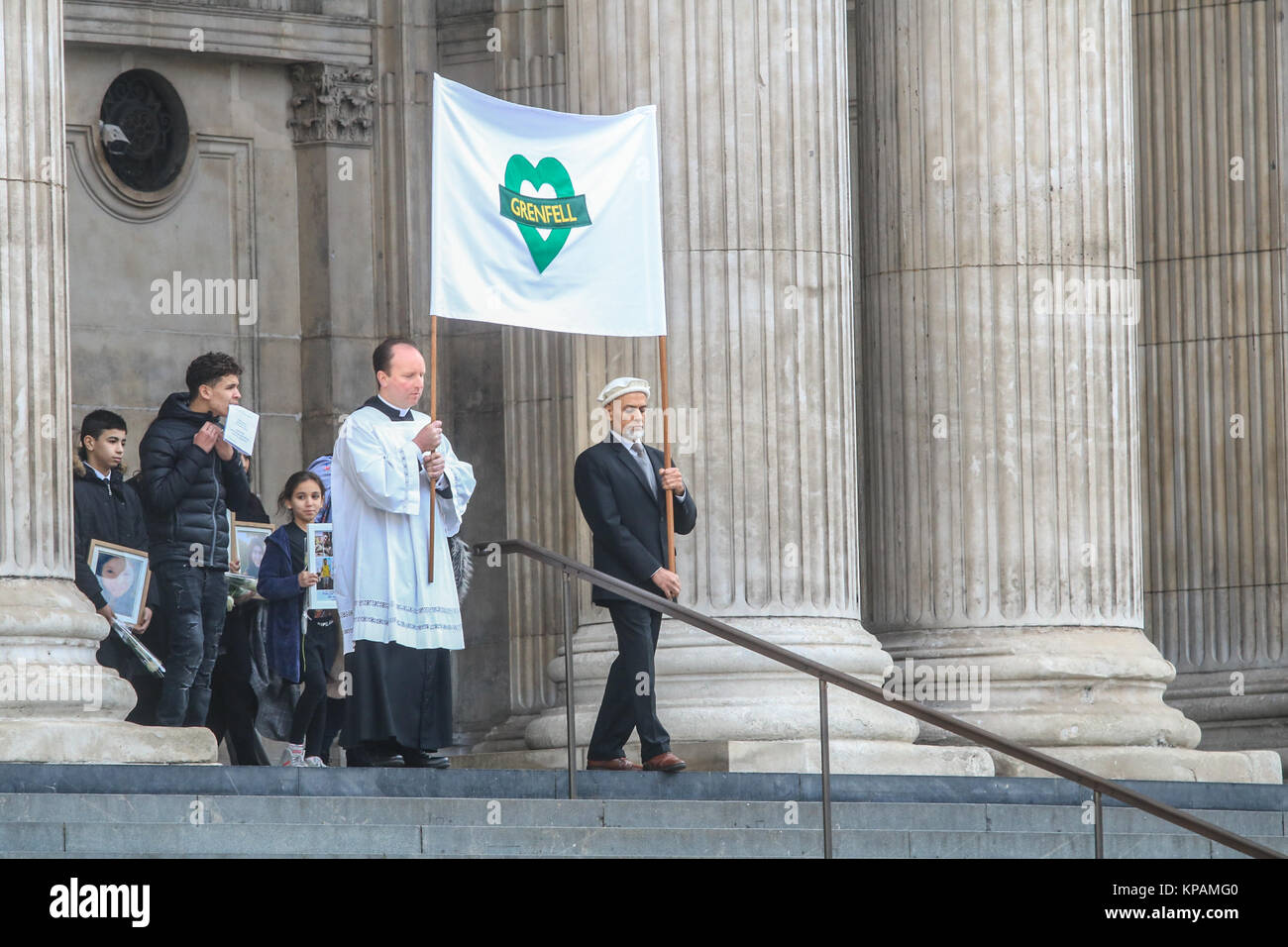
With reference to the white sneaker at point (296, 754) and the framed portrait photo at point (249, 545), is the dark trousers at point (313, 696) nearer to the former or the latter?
the white sneaker at point (296, 754)

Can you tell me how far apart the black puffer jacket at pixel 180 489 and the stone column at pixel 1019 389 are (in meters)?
4.39

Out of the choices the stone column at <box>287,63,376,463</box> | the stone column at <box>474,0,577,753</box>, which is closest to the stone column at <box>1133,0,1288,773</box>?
the stone column at <box>474,0,577,753</box>

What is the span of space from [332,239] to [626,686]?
25.3 feet

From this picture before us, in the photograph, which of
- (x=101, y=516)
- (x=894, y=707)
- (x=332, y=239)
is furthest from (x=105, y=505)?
(x=332, y=239)

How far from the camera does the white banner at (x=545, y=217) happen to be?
13266mm

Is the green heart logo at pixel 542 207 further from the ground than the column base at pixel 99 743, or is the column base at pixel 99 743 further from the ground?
the green heart logo at pixel 542 207

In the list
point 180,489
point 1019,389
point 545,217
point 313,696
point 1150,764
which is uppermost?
point 545,217

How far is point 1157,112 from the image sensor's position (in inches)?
765

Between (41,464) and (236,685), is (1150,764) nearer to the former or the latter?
(236,685)

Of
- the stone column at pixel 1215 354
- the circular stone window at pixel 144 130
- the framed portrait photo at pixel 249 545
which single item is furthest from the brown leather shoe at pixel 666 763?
the circular stone window at pixel 144 130

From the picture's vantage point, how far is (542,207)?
44.7 ft

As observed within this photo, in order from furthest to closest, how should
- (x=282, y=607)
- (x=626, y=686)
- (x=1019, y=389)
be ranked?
1. (x=1019, y=389)
2. (x=282, y=607)
3. (x=626, y=686)

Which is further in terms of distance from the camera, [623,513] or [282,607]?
[282,607]

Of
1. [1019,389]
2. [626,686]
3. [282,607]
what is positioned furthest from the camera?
[1019,389]
